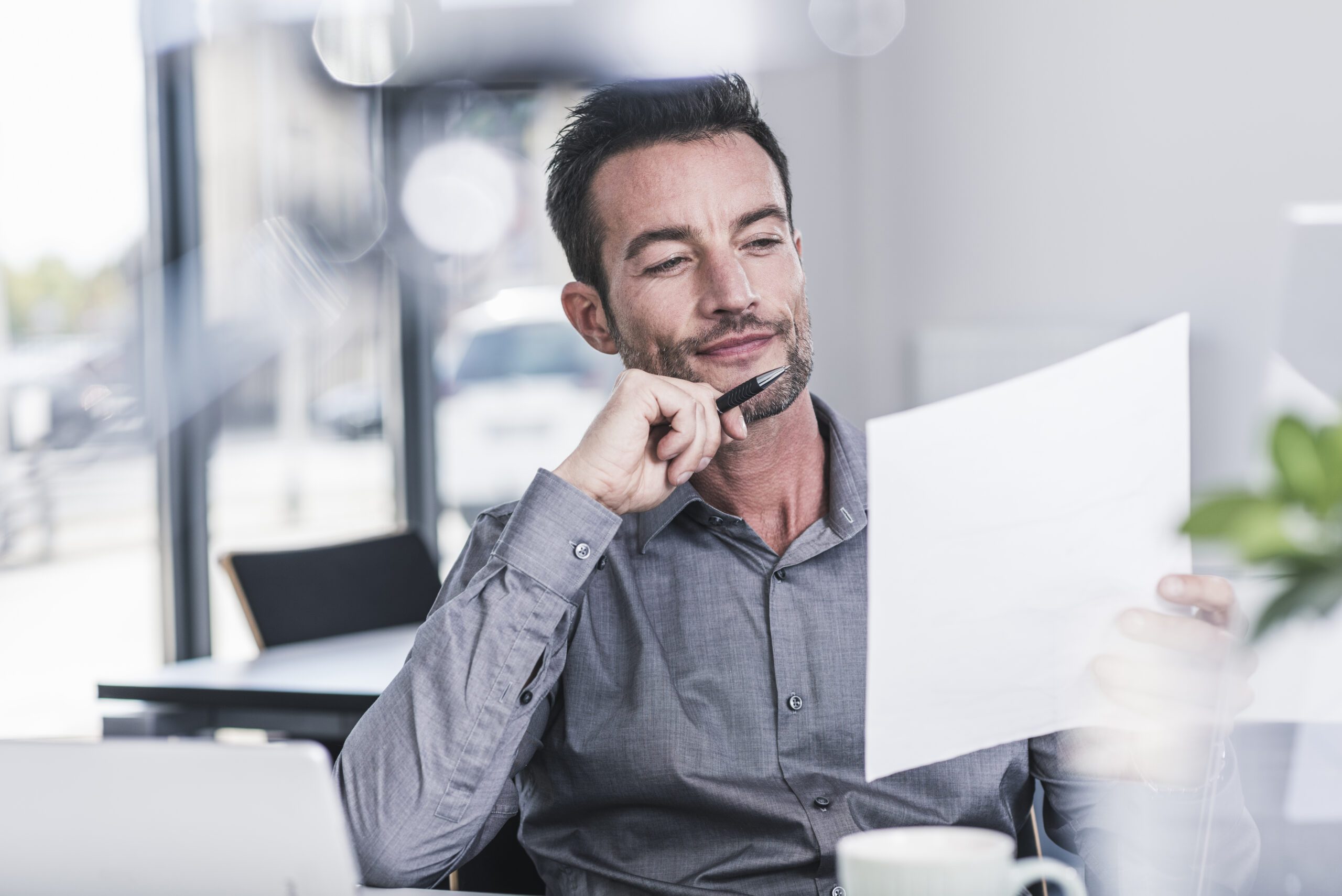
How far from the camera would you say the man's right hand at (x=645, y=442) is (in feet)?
3.83

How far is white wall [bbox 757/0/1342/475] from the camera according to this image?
316 cm

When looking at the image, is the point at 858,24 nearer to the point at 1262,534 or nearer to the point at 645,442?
the point at 645,442

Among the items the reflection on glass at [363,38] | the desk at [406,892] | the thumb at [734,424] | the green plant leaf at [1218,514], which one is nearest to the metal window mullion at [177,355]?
the reflection on glass at [363,38]

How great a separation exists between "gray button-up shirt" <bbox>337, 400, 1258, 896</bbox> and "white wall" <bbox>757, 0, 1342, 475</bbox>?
2214mm

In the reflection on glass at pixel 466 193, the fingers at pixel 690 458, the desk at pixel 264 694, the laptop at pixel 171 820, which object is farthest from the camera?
the reflection on glass at pixel 466 193

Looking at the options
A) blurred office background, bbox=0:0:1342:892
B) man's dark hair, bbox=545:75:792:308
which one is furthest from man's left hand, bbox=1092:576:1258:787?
blurred office background, bbox=0:0:1342:892

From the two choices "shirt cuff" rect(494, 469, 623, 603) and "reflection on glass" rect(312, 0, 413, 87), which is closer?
"shirt cuff" rect(494, 469, 623, 603)

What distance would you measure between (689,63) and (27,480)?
98.1 inches

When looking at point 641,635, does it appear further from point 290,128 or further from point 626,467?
point 290,128

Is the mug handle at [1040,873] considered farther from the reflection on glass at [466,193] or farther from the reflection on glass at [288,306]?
the reflection on glass at [466,193]

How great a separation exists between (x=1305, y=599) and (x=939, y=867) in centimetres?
22

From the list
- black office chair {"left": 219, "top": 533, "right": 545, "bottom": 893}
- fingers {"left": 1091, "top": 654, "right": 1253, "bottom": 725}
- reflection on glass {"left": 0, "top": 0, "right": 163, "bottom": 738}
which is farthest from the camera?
reflection on glass {"left": 0, "top": 0, "right": 163, "bottom": 738}

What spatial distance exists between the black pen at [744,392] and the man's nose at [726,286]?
0.11 m

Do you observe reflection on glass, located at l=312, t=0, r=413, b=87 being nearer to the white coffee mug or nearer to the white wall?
the white wall
